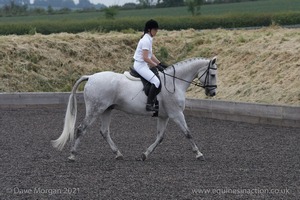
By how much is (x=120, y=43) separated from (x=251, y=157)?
1814 centimetres

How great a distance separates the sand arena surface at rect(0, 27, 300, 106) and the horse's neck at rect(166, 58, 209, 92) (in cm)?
709

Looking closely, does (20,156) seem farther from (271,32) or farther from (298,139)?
(271,32)

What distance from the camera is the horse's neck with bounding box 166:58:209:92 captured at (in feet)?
47.2

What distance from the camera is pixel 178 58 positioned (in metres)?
30.2

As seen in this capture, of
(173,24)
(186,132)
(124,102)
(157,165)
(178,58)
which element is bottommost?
(173,24)

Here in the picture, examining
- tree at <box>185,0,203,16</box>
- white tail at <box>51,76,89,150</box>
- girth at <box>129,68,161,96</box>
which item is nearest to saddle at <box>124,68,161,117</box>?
girth at <box>129,68,161,96</box>

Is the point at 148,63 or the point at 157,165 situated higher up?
the point at 148,63

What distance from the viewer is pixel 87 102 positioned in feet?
46.6

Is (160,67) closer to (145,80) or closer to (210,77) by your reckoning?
(145,80)

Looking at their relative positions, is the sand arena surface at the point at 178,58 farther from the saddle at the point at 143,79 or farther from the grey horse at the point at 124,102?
the saddle at the point at 143,79

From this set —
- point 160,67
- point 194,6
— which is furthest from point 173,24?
point 160,67

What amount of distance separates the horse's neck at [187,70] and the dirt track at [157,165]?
4.27 feet

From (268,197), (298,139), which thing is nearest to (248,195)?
(268,197)

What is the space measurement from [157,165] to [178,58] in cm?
1708
